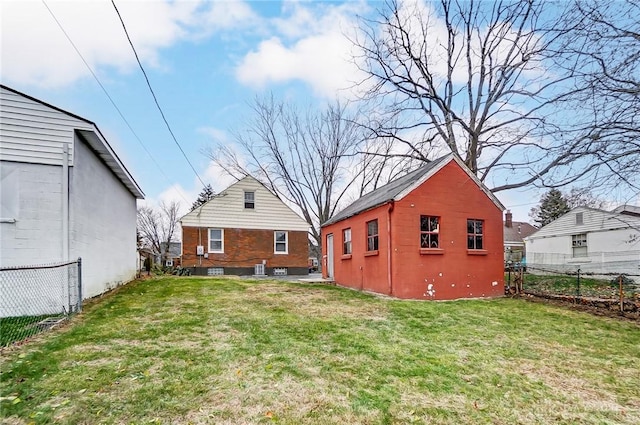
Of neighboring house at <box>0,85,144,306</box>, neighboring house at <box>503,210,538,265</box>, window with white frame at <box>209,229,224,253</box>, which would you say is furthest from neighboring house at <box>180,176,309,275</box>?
neighboring house at <box>503,210,538,265</box>

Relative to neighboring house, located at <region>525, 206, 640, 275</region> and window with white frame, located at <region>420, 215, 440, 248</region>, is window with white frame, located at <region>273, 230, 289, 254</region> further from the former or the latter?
neighboring house, located at <region>525, 206, 640, 275</region>

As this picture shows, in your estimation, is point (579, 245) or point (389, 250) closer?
point (389, 250)

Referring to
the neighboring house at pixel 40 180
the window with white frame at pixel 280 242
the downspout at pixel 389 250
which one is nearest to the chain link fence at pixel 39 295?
the neighboring house at pixel 40 180

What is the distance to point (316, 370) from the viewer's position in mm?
4367

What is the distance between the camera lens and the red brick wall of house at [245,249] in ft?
66.7

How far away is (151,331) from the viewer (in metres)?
5.81

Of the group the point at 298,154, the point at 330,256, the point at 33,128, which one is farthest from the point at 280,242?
the point at 33,128

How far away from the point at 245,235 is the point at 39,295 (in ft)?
46.7

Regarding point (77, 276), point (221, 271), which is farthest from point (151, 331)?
point (221, 271)

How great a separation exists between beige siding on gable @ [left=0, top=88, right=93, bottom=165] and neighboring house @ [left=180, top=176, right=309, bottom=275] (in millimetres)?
13243

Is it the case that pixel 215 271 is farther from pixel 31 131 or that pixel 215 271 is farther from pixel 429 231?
pixel 31 131

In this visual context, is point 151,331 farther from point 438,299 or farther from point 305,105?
point 305,105

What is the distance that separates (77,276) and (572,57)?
11.2 m

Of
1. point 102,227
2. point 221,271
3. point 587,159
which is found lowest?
point 221,271
